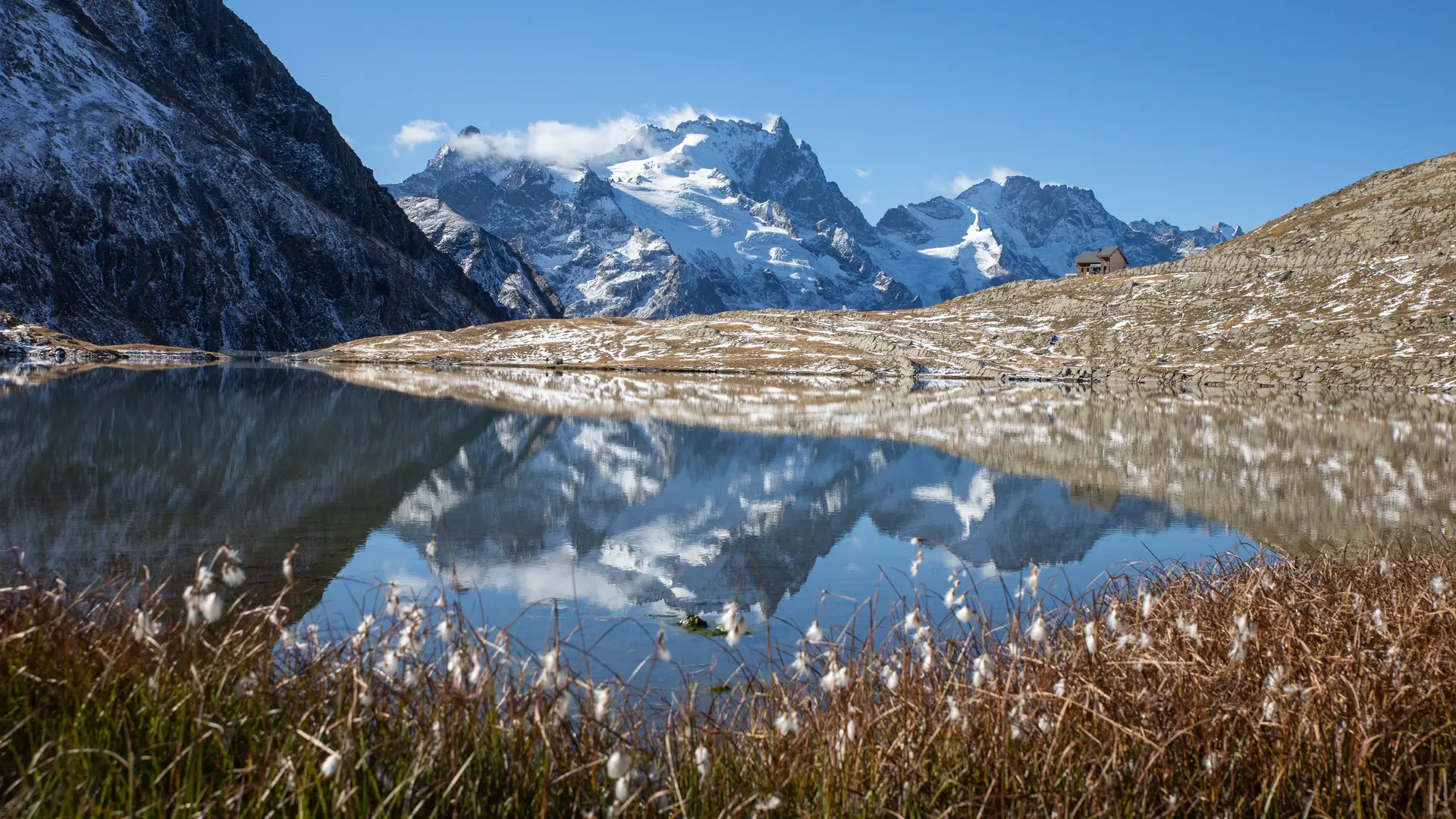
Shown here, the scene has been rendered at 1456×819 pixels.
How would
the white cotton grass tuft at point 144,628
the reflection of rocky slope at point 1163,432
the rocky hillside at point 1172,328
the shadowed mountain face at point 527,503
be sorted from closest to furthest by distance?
the white cotton grass tuft at point 144,628
the shadowed mountain face at point 527,503
the reflection of rocky slope at point 1163,432
the rocky hillside at point 1172,328

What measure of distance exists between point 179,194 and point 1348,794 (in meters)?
210

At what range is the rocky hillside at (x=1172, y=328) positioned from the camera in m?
102

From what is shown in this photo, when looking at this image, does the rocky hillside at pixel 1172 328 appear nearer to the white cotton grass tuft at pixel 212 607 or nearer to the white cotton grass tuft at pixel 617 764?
the white cotton grass tuft at pixel 617 764

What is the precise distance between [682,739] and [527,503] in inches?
675

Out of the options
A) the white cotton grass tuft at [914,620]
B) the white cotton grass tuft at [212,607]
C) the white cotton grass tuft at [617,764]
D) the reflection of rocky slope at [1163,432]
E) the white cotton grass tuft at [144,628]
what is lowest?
the reflection of rocky slope at [1163,432]

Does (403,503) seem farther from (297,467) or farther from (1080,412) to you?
(1080,412)

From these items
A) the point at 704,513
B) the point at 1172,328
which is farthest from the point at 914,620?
the point at 1172,328

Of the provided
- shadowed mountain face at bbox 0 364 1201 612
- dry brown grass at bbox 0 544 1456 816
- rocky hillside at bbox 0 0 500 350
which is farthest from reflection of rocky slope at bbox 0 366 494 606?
rocky hillside at bbox 0 0 500 350

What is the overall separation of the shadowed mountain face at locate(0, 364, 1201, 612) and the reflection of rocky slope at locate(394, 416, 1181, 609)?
0.09 m

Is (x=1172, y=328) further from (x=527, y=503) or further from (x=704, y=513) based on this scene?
(x=527, y=503)

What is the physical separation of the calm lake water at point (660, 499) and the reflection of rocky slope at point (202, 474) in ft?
0.38

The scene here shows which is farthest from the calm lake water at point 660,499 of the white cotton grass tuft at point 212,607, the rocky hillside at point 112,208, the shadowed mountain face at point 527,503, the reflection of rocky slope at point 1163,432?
the rocky hillside at point 112,208

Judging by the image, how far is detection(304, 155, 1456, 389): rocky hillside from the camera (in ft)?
334

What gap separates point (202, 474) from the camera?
2375cm
